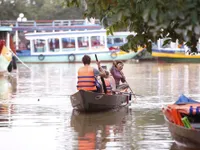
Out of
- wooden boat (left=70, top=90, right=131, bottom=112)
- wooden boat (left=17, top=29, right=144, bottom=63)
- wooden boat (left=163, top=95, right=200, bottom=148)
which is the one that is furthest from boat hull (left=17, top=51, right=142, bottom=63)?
wooden boat (left=163, top=95, right=200, bottom=148)

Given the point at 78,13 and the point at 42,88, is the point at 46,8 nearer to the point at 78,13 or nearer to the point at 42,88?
the point at 78,13

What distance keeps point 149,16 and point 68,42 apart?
42457 millimetres

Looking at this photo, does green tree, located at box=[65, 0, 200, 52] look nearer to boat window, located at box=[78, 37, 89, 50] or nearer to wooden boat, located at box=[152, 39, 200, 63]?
wooden boat, located at box=[152, 39, 200, 63]

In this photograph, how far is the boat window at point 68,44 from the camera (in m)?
48.5

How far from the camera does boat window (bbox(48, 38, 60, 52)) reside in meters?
48.7

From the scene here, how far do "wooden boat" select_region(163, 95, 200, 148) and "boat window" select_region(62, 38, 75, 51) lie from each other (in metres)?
38.4

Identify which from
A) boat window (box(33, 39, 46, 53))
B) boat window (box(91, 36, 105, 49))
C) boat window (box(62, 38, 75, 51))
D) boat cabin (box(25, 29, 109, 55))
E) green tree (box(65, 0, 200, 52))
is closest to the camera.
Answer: green tree (box(65, 0, 200, 52))

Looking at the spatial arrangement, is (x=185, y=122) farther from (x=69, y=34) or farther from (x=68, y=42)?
(x=68, y=42)

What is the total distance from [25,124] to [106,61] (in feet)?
111

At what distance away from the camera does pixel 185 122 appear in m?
9.30

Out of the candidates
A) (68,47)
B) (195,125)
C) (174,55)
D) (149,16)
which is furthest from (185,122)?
(68,47)

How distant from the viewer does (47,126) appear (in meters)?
12.7

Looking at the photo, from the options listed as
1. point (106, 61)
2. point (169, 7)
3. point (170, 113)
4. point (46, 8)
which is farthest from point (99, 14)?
point (46, 8)

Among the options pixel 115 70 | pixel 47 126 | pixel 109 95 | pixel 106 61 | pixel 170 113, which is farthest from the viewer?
pixel 106 61
